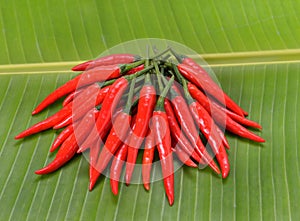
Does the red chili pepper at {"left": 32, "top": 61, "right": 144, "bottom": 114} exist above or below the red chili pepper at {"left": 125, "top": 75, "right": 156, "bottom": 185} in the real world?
above

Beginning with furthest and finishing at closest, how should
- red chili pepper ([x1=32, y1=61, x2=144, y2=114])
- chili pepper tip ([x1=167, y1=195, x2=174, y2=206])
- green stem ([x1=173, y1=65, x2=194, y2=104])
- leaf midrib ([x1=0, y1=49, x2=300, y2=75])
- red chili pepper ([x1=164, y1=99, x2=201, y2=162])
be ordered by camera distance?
leaf midrib ([x1=0, y1=49, x2=300, y2=75]) → red chili pepper ([x1=32, y1=61, x2=144, y2=114]) → green stem ([x1=173, y1=65, x2=194, y2=104]) → red chili pepper ([x1=164, y1=99, x2=201, y2=162]) → chili pepper tip ([x1=167, y1=195, x2=174, y2=206])

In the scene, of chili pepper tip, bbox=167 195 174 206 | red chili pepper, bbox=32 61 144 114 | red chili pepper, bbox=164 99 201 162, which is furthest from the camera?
red chili pepper, bbox=32 61 144 114

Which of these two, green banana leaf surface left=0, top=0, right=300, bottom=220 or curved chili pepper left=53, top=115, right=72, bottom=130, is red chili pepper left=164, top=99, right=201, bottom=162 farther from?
curved chili pepper left=53, top=115, right=72, bottom=130

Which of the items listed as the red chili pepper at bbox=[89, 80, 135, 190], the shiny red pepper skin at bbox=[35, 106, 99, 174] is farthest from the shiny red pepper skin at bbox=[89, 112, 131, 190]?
the shiny red pepper skin at bbox=[35, 106, 99, 174]

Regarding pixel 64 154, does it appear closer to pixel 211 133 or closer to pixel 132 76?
pixel 132 76

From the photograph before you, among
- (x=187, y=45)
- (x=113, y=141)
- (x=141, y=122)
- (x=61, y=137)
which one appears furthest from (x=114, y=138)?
(x=187, y=45)

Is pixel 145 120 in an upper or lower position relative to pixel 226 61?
upper
